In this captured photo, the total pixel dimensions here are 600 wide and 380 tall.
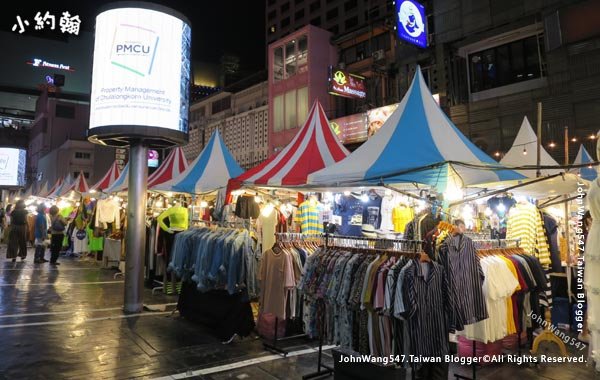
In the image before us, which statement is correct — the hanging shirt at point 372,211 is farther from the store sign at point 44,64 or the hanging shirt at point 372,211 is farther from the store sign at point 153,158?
the store sign at point 44,64

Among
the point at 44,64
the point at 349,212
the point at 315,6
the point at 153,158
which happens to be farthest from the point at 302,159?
the point at 44,64

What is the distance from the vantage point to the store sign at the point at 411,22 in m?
16.3

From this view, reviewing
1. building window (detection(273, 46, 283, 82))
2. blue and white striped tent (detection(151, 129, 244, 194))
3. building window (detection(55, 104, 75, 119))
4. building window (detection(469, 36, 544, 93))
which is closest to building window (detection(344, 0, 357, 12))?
building window (detection(273, 46, 283, 82))

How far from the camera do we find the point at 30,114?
5950 centimetres

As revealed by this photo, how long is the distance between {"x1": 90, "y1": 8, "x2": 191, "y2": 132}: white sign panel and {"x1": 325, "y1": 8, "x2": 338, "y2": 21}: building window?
4608 cm

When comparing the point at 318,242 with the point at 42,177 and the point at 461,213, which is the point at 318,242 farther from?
the point at 42,177

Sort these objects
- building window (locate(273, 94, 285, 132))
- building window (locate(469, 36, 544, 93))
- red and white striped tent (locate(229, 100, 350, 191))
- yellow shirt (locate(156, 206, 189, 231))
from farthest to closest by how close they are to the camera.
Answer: building window (locate(273, 94, 285, 132))
building window (locate(469, 36, 544, 93))
yellow shirt (locate(156, 206, 189, 231))
red and white striped tent (locate(229, 100, 350, 191))

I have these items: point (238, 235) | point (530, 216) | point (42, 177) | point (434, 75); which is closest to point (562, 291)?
point (530, 216)

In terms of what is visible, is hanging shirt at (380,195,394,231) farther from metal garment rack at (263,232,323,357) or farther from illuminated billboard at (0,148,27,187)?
illuminated billboard at (0,148,27,187)

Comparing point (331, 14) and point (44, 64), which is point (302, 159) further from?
point (44, 64)

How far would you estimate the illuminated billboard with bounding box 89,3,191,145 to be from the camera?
8.10 meters

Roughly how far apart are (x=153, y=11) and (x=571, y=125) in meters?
13.2

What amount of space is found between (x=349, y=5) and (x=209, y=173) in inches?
1743

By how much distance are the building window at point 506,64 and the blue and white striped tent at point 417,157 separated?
11.4m
